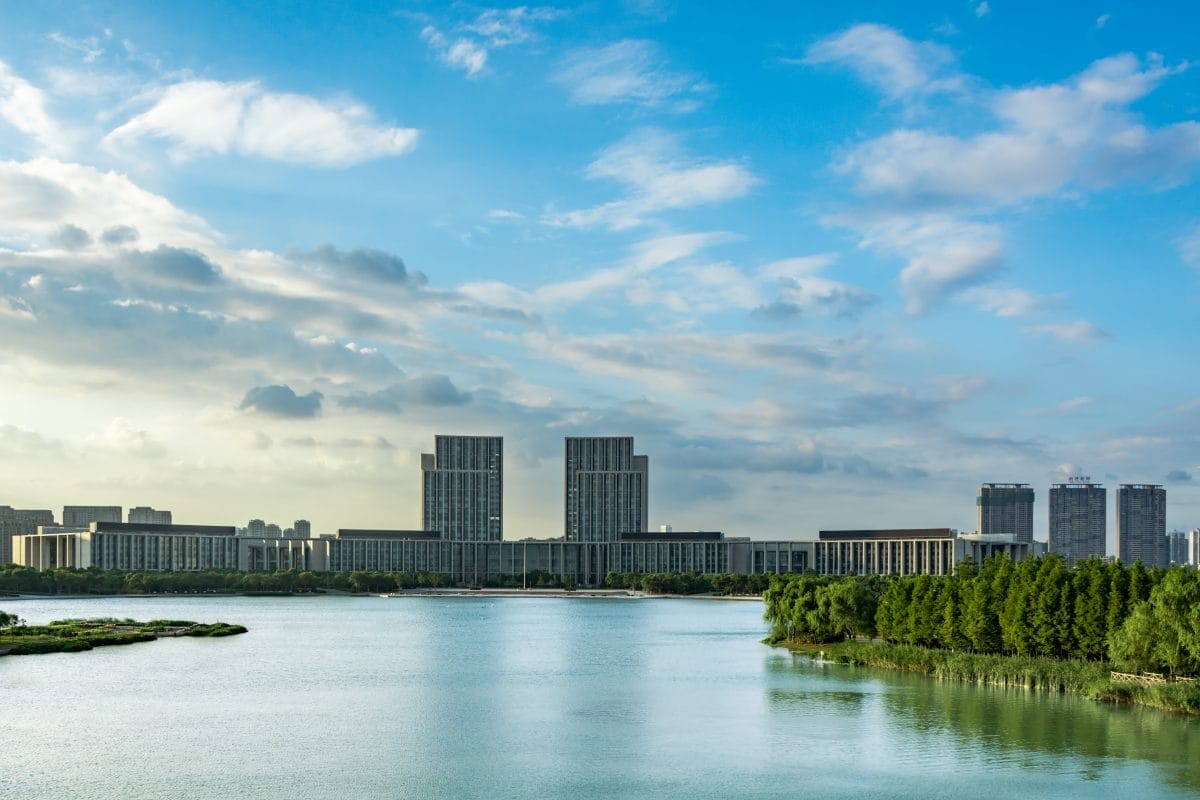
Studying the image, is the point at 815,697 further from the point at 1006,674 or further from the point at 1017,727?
the point at 1017,727

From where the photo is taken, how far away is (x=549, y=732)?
2142 inches

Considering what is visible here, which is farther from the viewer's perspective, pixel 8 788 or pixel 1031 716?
pixel 1031 716

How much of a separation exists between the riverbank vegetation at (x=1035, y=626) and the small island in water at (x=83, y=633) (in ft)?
174

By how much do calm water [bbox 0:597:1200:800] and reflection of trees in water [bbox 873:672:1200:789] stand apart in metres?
0.17

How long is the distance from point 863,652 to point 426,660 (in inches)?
1197

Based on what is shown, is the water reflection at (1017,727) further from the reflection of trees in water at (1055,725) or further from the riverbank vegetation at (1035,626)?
the riverbank vegetation at (1035,626)

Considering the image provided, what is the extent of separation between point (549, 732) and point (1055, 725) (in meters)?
21.4

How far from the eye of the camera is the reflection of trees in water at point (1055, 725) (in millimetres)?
47969

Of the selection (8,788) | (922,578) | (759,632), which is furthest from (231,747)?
(759,632)

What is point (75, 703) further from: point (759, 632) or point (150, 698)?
point (759, 632)

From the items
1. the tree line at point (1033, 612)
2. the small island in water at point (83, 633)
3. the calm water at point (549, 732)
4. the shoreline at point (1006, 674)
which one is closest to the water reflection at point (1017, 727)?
the calm water at point (549, 732)

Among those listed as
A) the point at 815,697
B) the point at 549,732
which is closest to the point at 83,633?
the point at 549,732

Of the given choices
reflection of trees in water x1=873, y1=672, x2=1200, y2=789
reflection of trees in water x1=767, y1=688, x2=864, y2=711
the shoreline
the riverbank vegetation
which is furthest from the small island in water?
reflection of trees in water x1=873, y1=672, x2=1200, y2=789

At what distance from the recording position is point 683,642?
11081 cm
